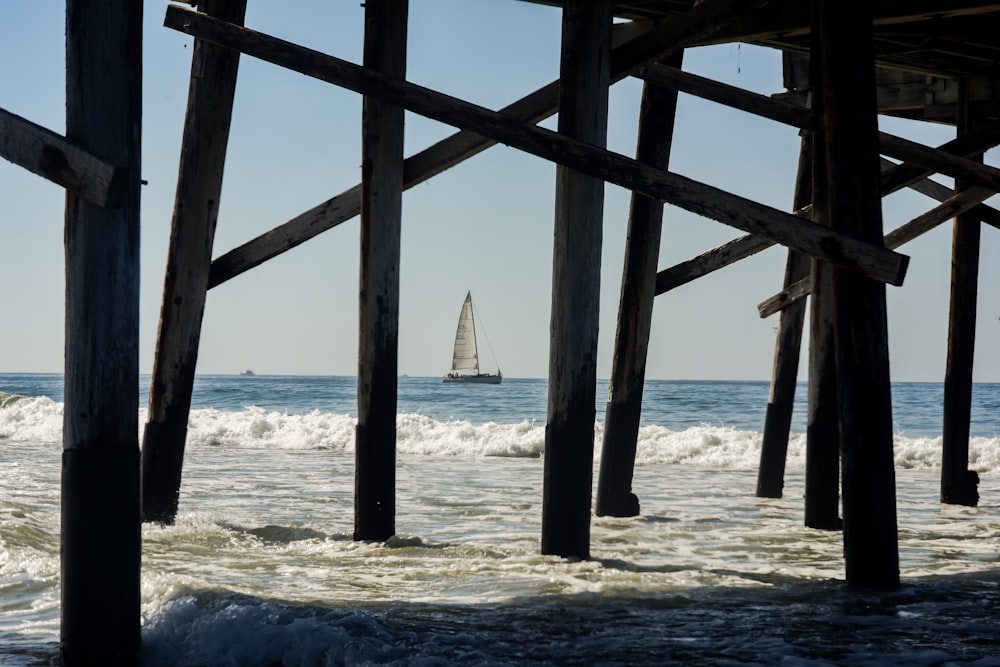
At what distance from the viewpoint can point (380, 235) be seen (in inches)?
231

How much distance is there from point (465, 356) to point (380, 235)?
4751 cm

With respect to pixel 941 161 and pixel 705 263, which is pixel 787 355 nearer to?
pixel 705 263

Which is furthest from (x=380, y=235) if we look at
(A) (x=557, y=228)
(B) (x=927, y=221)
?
(B) (x=927, y=221)

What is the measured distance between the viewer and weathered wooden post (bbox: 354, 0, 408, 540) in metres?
5.88

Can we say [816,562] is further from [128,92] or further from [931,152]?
[128,92]

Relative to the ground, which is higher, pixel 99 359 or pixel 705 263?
pixel 705 263

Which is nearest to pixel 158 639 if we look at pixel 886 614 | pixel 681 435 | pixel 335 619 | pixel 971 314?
pixel 335 619

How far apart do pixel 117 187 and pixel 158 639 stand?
5.52 feet

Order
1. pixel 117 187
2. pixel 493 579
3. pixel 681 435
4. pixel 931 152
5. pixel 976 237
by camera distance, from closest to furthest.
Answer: pixel 117 187
pixel 493 579
pixel 931 152
pixel 976 237
pixel 681 435

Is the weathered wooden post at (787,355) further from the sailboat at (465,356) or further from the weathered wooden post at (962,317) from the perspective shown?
the sailboat at (465,356)

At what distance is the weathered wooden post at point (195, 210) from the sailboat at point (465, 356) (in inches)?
1828

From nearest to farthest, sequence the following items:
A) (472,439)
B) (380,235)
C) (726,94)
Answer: (380,235) → (726,94) → (472,439)

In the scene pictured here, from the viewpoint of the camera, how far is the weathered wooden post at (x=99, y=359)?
11.1 ft

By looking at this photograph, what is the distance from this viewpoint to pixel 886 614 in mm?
4496
